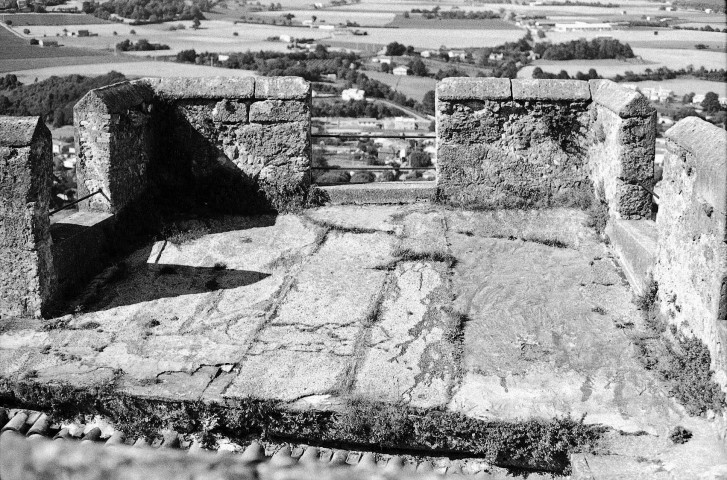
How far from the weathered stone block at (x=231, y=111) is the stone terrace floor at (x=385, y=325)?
1008mm

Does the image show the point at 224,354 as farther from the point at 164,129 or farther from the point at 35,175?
the point at 164,129

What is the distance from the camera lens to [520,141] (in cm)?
826

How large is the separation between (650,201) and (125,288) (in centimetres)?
454

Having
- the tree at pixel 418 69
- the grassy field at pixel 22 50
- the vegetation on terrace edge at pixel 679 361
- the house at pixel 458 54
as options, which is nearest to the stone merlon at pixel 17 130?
the vegetation on terrace edge at pixel 679 361

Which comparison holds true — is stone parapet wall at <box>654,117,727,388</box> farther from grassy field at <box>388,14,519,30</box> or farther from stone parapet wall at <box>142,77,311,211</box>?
grassy field at <box>388,14,519,30</box>

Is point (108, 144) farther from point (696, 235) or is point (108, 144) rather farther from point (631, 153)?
point (696, 235)

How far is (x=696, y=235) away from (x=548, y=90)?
3.07m

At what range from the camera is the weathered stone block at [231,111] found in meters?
8.12

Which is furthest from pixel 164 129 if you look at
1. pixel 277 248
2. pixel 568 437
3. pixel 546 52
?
pixel 546 52

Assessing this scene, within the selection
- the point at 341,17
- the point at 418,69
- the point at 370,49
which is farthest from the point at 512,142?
the point at 341,17

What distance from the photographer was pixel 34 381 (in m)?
5.25

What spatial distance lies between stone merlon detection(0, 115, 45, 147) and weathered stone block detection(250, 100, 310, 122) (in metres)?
2.41

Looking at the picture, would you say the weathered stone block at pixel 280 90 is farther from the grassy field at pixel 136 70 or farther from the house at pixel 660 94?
the house at pixel 660 94

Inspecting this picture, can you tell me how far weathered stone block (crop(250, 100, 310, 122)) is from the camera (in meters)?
8.08
